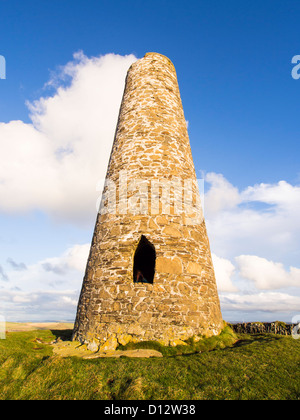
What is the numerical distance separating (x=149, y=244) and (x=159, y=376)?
12.5ft

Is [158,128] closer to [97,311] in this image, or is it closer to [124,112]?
[124,112]

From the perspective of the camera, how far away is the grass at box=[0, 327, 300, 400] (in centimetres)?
418

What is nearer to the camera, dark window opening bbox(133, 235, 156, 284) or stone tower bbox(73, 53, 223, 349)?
stone tower bbox(73, 53, 223, 349)

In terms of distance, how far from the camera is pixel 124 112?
10805 mm

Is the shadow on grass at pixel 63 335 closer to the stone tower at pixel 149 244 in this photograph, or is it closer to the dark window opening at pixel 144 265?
the stone tower at pixel 149 244

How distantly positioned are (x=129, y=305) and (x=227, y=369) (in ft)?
9.54

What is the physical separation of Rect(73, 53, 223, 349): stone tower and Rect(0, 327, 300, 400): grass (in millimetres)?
1168

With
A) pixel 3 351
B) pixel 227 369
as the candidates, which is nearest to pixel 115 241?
pixel 3 351

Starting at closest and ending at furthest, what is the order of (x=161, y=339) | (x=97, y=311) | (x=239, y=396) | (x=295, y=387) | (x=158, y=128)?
→ (x=239, y=396) < (x=295, y=387) < (x=161, y=339) < (x=97, y=311) < (x=158, y=128)

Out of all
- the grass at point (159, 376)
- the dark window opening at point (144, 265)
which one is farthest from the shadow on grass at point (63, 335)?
the dark window opening at point (144, 265)

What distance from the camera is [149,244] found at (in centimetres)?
806

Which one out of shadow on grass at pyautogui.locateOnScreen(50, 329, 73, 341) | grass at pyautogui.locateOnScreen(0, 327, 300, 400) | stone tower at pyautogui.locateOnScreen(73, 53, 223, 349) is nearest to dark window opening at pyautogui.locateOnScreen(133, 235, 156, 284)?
stone tower at pyautogui.locateOnScreen(73, 53, 223, 349)

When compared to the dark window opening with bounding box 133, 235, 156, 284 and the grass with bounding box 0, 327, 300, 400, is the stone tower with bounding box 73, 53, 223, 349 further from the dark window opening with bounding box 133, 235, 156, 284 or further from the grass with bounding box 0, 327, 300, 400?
the grass with bounding box 0, 327, 300, 400

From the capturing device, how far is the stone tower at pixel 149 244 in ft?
23.5
